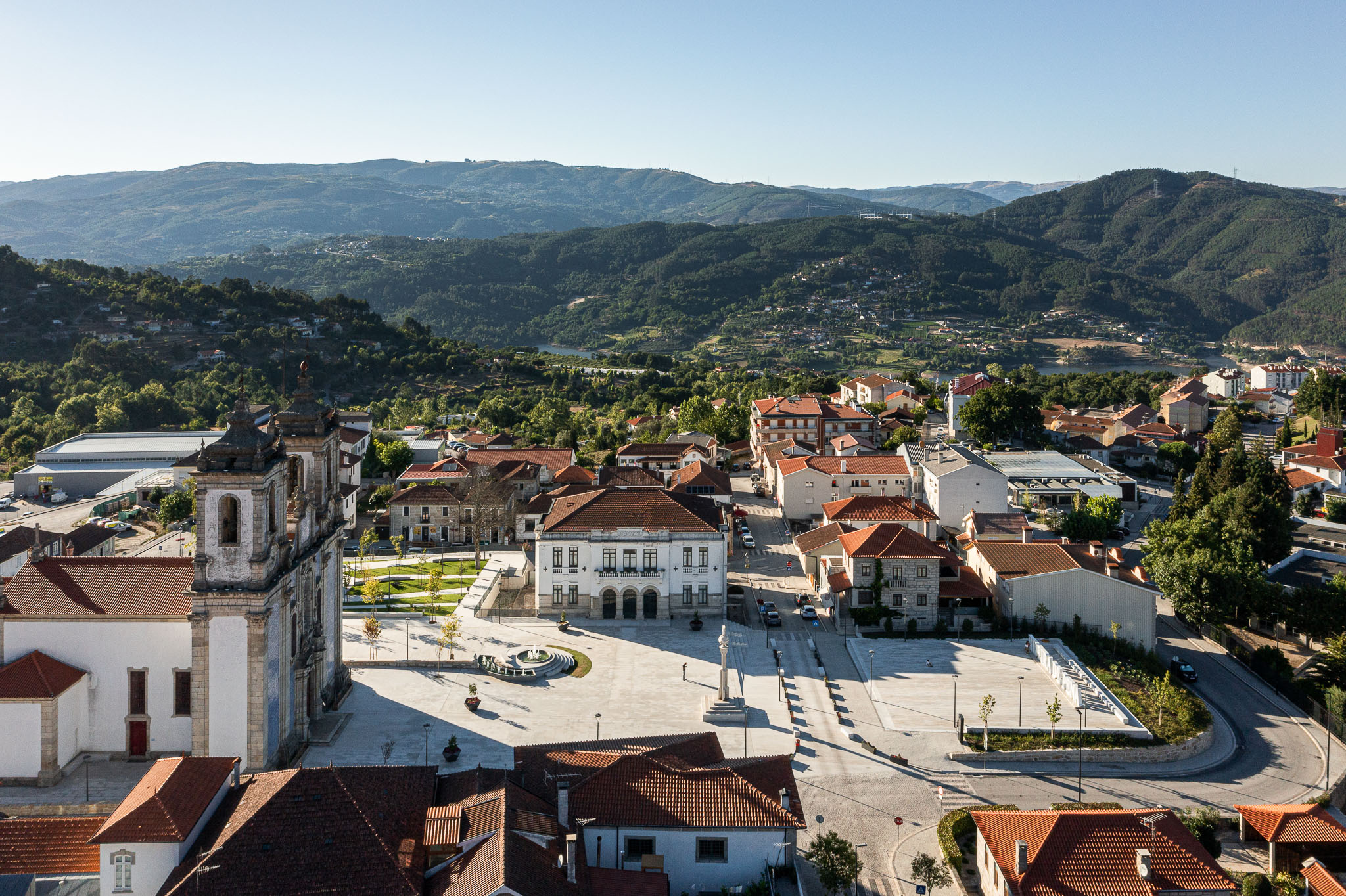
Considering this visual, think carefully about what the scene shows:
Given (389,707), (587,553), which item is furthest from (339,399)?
(389,707)

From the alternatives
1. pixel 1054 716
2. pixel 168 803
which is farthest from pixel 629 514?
pixel 168 803

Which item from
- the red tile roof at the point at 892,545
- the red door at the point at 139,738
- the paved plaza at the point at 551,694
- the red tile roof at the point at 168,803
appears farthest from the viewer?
the red tile roof at the point at 892,545

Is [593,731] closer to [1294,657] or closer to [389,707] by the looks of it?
[389,707]

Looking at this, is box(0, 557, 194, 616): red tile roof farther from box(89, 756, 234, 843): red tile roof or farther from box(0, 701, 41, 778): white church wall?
box(89, 756, 234, 843): red tile roof

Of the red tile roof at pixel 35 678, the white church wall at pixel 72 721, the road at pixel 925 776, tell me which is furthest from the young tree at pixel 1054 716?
the red tile roof at pixel 35 678

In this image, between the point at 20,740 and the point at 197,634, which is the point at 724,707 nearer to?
the point at 197,634

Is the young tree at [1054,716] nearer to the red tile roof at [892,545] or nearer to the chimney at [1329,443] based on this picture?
the red tile roof at [892,545]

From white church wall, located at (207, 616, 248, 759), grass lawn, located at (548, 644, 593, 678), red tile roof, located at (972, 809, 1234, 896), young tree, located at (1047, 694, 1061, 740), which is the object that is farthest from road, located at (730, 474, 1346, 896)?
white church wall, located at (207, 616, 248, 759)
